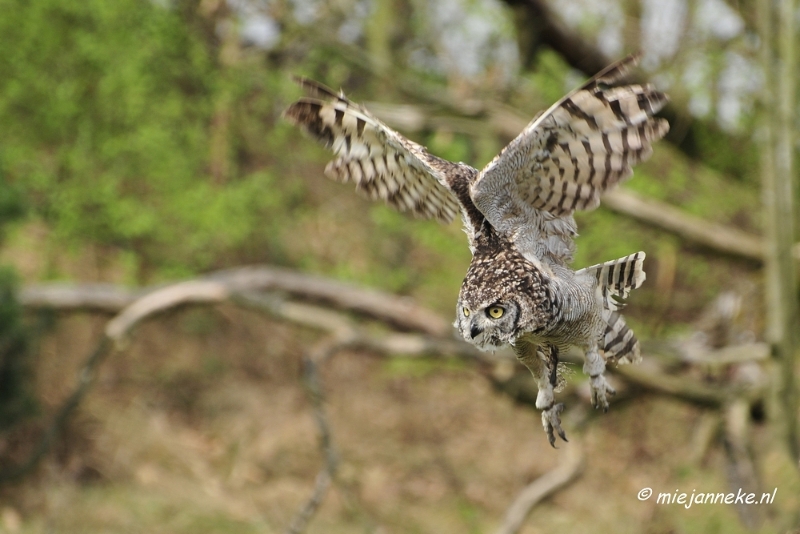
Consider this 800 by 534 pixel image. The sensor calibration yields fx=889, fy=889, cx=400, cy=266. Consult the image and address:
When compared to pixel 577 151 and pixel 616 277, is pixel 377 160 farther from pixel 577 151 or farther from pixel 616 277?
pixel 616 277

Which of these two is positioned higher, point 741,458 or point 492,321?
point 741,458

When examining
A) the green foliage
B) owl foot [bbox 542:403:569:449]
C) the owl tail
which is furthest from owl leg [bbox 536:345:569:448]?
the green foliage

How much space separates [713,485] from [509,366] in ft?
7.04

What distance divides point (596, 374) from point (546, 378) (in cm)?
14

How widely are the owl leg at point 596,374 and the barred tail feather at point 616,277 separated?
0.48ft

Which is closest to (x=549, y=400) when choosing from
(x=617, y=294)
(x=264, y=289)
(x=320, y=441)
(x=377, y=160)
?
(x=617, y=294)

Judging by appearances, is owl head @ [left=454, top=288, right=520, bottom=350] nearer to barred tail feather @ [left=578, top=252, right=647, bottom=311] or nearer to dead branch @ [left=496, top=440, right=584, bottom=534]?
barred tail feather @ [left=578, top=252, right=647, bottom=311]

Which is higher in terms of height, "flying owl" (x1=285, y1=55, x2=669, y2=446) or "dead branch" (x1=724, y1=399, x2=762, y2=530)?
"dead branch" (x1=724, y1=399, x2=762, y2=530)

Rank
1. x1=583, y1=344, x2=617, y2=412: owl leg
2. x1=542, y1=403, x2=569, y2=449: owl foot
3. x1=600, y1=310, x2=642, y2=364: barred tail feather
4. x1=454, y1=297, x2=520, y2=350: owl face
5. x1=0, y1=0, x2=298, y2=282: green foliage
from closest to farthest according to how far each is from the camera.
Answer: x1=454, y1=297, x2=520, y2=350: owl face < x1=542, y1=403, x2=569, y2=449: owl foot < x1=583, y1=344, x2=617, y2=412: owl leg < x1=600, y1=310, x2=642, y2=364: barred tail feather < x1=0, y1=0, x2=298, y2=282: green foliage

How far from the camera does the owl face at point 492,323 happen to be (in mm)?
2145

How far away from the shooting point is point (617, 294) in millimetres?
2535

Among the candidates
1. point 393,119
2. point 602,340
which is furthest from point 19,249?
point 602,340

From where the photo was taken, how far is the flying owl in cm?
221

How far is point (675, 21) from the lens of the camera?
7.42m
